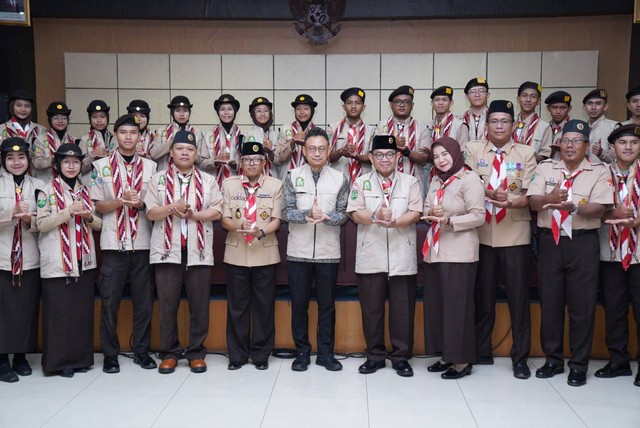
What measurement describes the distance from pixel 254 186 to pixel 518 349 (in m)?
2.62

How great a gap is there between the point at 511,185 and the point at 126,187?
3284 millimetres

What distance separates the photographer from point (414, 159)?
6246 mm

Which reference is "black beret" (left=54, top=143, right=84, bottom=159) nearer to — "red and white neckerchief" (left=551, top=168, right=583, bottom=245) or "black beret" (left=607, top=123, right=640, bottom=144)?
"red and white neckerchief" (left=551, top=168, right=583, bottom=245)

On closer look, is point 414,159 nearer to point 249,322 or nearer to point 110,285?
A: point 249,322

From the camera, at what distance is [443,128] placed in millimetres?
6473

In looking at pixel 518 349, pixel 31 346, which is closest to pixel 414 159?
pixel 518 349

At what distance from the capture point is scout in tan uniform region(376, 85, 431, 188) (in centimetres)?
638

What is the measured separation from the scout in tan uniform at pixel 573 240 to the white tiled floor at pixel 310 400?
16.7 inches

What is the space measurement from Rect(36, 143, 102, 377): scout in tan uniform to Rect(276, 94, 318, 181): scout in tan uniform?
2.15 metres

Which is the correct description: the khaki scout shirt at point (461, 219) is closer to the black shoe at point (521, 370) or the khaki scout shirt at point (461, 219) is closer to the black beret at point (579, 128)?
the black beret at point (579, 128)

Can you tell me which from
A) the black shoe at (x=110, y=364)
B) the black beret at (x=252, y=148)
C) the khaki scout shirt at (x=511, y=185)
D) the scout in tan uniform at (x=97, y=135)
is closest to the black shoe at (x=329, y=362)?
the khaki scout shirt at (x=511, y=185)

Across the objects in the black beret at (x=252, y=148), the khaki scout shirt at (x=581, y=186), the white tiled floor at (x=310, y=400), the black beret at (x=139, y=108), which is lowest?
the white tiled floor at (x=310, y=400)

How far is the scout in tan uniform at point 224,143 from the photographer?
6703mm

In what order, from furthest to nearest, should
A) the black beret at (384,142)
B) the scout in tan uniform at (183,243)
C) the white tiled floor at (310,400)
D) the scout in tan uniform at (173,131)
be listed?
the scout in tan uniform at (173,131) < the scout in tan uniform at (183,243) < the black beret at (384,142) < the white tiled floor at (310,400)
